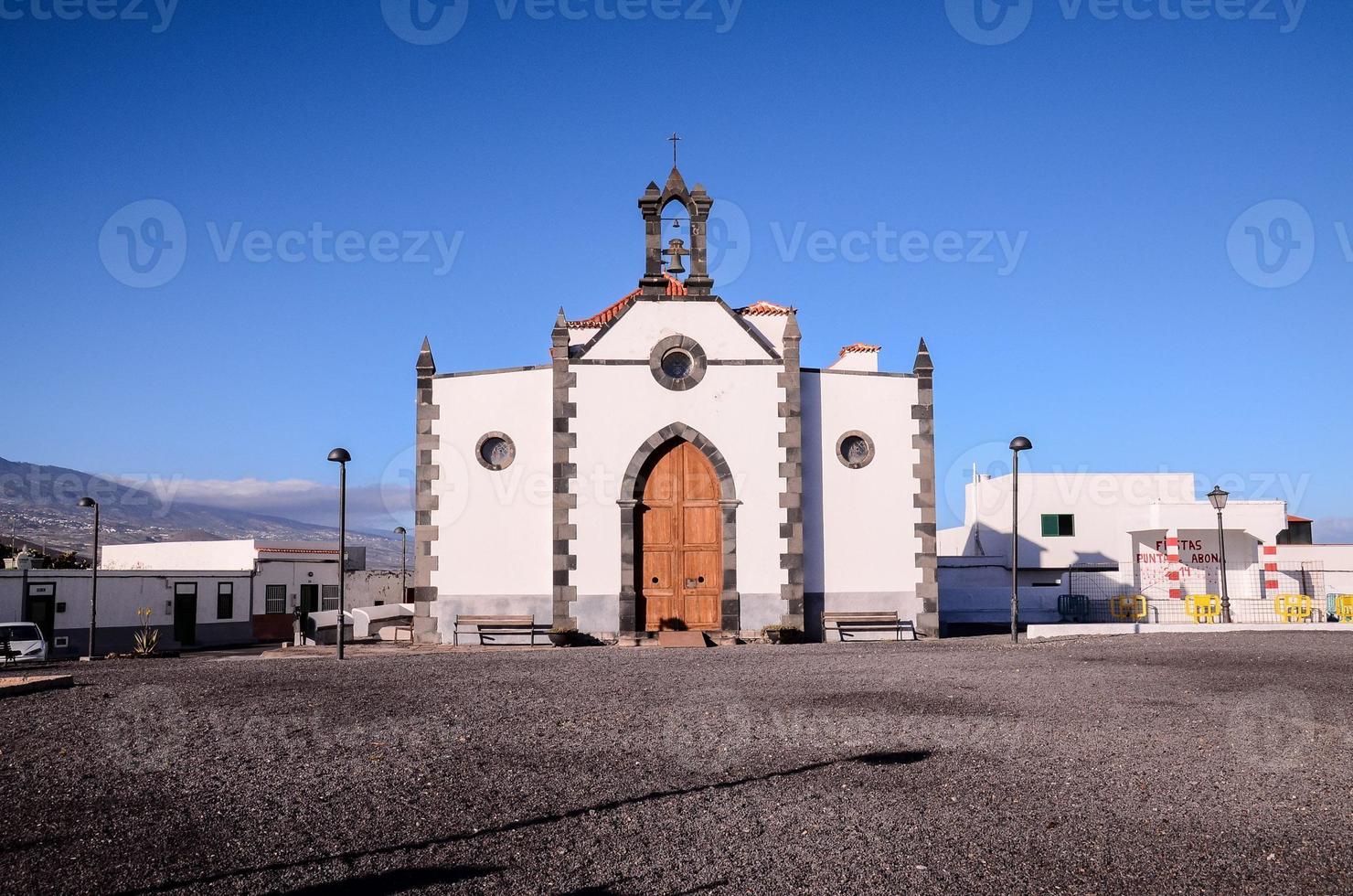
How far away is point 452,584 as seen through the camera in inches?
932

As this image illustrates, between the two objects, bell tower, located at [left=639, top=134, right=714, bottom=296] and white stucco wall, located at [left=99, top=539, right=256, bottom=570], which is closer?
bell tower, located at [left=639, top=134, right=714, bottom=296]

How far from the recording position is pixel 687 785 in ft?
26.8

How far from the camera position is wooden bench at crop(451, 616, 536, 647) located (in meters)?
22.9

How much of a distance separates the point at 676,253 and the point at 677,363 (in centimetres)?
330

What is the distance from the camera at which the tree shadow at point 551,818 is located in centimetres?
600

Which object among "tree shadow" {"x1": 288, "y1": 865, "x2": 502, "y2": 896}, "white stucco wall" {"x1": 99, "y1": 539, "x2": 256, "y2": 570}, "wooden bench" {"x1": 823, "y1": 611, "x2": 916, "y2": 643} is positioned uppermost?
"white stucco wall" {"x1": 99, "y1": 539, "x2": 256, "y2": 570}

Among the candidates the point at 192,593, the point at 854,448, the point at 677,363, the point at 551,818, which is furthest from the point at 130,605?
the point at 551,818

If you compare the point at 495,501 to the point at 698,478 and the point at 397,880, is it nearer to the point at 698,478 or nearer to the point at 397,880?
the point at 698,478

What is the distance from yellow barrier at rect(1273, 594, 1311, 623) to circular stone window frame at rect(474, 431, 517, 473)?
2114cm

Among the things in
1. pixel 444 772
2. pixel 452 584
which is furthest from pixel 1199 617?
pixel 444 772

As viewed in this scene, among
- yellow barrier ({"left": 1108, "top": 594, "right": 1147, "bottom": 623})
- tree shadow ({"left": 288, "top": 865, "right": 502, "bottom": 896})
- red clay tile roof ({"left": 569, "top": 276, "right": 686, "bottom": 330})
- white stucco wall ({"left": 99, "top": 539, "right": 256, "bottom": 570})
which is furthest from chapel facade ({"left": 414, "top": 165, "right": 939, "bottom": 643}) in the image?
white stucco wall ({"left": 99, "top": 539, "right": 256, "bottom": 570})

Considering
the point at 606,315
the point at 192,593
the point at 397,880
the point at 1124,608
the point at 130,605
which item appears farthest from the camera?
the point at 192,593

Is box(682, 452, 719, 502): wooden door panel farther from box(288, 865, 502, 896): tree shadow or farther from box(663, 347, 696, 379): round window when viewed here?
box(288, 865, 502, 896): tree shadow

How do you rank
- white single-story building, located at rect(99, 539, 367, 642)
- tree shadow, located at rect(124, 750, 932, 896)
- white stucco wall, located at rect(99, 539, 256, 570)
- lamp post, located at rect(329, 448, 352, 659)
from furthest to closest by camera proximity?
white stucco wall, located at rect(99, 539, 256, 570) < white single-story building, located at rect(99, 539, 367, 642) < lamp post, located at rect(329, 448, 352, 659) < tree shadow, located at rect(124, 750, 932, 896)
